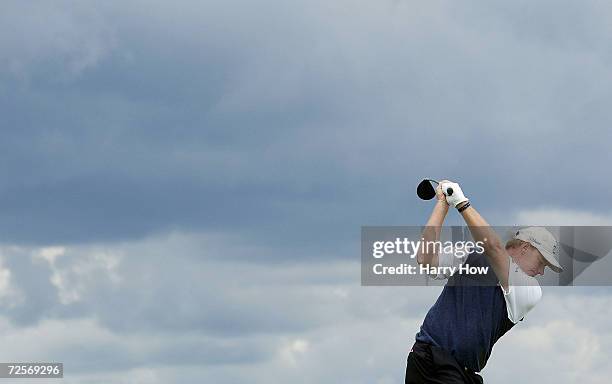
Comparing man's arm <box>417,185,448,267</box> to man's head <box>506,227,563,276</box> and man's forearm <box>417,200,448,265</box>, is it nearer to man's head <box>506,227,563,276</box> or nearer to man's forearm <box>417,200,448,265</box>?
man's forearm <box>417,200,448,265</box>

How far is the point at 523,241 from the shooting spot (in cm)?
1105

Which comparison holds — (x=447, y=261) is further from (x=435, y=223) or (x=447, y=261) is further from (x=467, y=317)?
(x=467, y=317)

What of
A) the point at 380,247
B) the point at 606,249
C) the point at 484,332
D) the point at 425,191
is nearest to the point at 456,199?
the point at 425,191

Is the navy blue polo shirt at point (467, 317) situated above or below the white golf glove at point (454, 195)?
below

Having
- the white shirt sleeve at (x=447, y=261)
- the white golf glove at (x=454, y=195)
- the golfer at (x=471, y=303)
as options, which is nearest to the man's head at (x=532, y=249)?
the golfer at (x=471, y=303)

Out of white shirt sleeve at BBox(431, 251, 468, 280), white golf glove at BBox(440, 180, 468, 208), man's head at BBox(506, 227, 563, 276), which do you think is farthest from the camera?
man's head at BBox(506, 227, 563, 276)

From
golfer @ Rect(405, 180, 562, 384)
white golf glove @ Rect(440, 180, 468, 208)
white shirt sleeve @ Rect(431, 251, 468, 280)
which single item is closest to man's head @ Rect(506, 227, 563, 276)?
golfer @ Rect(405, 180, 562, 384)

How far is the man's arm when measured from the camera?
10.7m

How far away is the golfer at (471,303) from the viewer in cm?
1085

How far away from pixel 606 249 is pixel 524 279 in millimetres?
3336

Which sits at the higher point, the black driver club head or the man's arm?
the black driver club head

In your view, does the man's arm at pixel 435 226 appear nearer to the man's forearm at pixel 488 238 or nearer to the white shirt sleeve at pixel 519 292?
the man's forearm at pixel 488 238

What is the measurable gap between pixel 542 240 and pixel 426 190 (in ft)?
4.14

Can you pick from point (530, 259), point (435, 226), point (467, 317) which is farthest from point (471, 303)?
point (435, 226)
